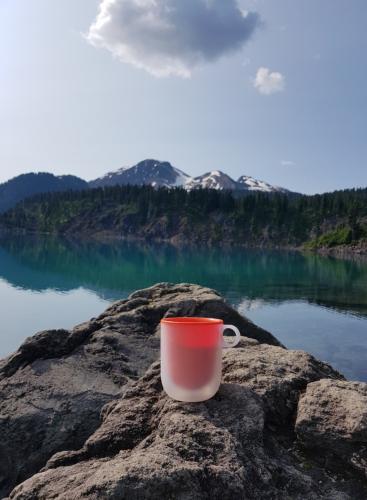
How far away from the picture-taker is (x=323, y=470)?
380 cm

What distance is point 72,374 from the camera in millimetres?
9117

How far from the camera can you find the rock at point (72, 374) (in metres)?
7.78

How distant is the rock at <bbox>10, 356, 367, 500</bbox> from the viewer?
336 centimetres

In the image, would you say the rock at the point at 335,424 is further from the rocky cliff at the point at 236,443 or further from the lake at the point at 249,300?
the lake at the point at 249,300

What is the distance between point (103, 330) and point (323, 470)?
791cm

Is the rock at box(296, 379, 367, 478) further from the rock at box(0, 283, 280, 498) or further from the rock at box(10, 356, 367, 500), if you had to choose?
the rock at box(0, 283, 280, 498)

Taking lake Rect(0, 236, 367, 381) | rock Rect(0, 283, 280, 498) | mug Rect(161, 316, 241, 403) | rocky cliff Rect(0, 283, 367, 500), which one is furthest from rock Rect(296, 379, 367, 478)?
Answer: lake Rect(0, 236, 367, 381)

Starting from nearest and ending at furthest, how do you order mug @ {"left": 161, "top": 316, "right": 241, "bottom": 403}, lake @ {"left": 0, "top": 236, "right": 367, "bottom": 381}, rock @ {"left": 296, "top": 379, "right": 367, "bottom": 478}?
1. rock @ {"left": 296, "top": 379, "right": 367, "bottom": 478}
2. mug @ {"left": 161, "top": 316, "right": 241, "bottom": 403}
3. lake @ {"left": 0, "top": 236, "right": 367, "bottom": 381}

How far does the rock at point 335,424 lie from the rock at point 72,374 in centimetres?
508

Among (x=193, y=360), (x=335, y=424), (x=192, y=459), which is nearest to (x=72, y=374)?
(x=193, y=360)

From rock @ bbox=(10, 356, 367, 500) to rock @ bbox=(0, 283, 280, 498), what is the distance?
12.5 feet

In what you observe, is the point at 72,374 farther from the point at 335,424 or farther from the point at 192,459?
the point at 335,424

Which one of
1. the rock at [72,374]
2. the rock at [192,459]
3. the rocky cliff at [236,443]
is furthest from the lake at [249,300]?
the rock at [192,459]

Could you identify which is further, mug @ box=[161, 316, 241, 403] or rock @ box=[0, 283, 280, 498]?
rock @ box=[0, 283, 280, 498]
